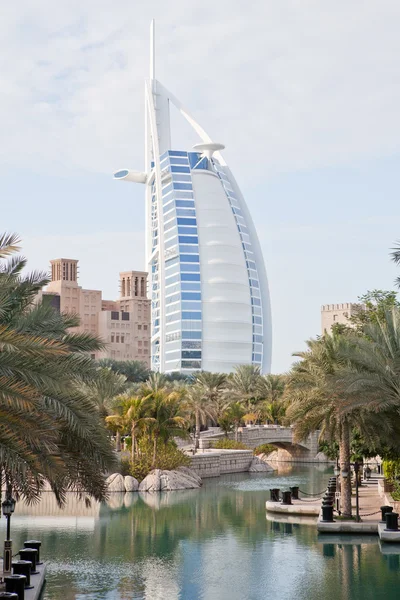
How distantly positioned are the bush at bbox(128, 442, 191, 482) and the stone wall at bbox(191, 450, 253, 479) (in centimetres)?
312

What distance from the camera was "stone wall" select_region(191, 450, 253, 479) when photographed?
158 feet

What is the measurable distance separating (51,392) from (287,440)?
49.5m

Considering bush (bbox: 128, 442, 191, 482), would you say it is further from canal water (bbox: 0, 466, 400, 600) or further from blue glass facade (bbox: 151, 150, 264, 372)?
blue glass facade (bbox: 151, 150, 264, 372)

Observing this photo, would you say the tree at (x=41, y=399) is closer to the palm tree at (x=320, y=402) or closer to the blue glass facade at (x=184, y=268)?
the palm tree at (x=320, y=402)

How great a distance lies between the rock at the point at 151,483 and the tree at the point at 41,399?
81.0 feet

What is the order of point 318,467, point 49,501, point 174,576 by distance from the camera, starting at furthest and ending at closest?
1. point 318,467
2. point 49,501
3. point 174,576

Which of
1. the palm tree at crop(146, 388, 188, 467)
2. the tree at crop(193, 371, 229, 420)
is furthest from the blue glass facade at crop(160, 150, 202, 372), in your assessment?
the palm tree at crop(146, 388, 188, 467)

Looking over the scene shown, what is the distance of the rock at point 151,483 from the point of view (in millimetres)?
41031

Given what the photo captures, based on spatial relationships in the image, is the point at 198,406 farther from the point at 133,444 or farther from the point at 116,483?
the point at 116,483

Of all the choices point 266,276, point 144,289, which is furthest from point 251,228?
point 144,289

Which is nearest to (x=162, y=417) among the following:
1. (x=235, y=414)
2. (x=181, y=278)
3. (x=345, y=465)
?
(x=345, y=465)

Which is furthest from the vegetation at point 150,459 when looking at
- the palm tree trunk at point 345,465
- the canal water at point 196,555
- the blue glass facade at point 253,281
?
the blue glass facade at point 253,281

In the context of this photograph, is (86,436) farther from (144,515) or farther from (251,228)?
(251,228)

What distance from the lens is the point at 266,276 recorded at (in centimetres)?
14475
